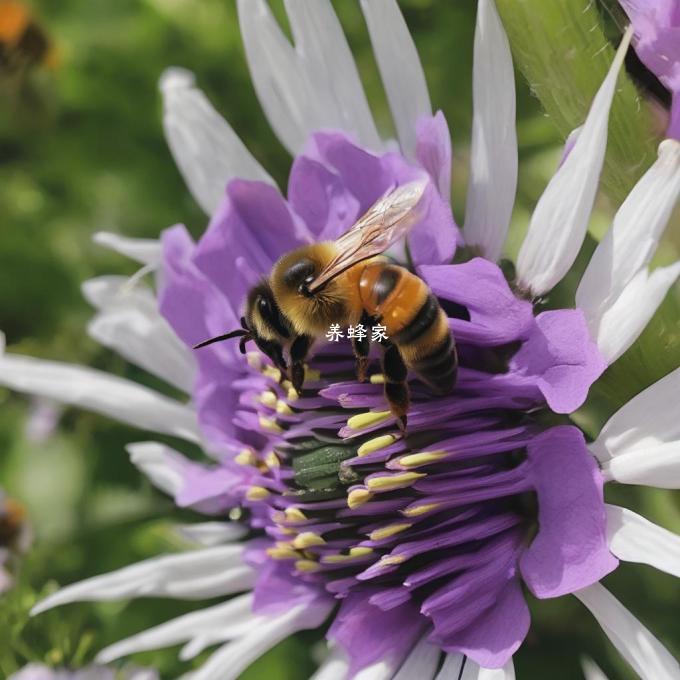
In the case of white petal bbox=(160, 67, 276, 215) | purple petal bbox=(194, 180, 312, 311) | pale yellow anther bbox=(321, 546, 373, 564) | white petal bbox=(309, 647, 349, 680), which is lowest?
white petal bbox=(309, 647, 349, 680)

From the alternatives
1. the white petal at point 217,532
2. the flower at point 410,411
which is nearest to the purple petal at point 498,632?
the flower at point 410,411

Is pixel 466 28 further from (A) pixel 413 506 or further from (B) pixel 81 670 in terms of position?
(B) pixel 81 670

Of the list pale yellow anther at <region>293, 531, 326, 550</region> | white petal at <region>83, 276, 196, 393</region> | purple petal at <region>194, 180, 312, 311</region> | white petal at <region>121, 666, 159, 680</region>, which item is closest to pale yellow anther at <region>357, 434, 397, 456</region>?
pale yellow anther at <region>293, 531, 326, 550</region>

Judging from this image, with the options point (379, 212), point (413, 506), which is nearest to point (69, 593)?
point (413, 506)

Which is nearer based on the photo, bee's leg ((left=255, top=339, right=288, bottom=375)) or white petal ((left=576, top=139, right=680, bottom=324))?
white petal ((left=576, top=139, right=680, bottom=324))

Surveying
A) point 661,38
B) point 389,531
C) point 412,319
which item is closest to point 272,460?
point 389,531

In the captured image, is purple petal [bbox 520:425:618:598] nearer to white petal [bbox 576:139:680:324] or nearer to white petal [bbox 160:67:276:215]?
white petal [bbox 576:139:680:324]
